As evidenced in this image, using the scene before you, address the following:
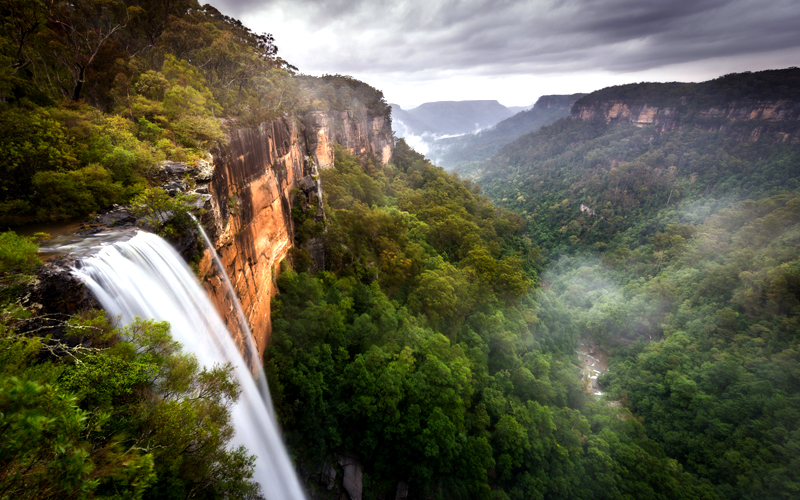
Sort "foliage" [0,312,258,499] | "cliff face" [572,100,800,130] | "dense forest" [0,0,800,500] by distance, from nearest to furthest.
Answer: "foliage" [0,312,258,499] → "dense forest" [0,0,800,500] → "cliff face" [572,100,800,130]

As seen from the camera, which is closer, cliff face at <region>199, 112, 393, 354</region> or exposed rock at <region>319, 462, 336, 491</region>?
cliff face at <region>199, 112, 393, 354</region>

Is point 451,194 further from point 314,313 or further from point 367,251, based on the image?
point 314,313

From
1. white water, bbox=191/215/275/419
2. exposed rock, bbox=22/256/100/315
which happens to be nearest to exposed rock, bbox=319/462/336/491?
white water, bbox=191/215/275/419

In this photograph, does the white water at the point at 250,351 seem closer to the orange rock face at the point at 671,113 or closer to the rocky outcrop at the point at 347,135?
the rocky outcrop at the point at 347,135

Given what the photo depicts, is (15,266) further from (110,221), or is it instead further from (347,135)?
(347,135)

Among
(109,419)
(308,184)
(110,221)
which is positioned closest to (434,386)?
(109,419)

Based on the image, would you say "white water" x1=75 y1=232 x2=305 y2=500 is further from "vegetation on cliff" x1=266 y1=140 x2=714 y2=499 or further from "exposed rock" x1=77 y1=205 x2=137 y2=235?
"vegetation on cliff" x1=266 y1=140 x2=714 y2=499
